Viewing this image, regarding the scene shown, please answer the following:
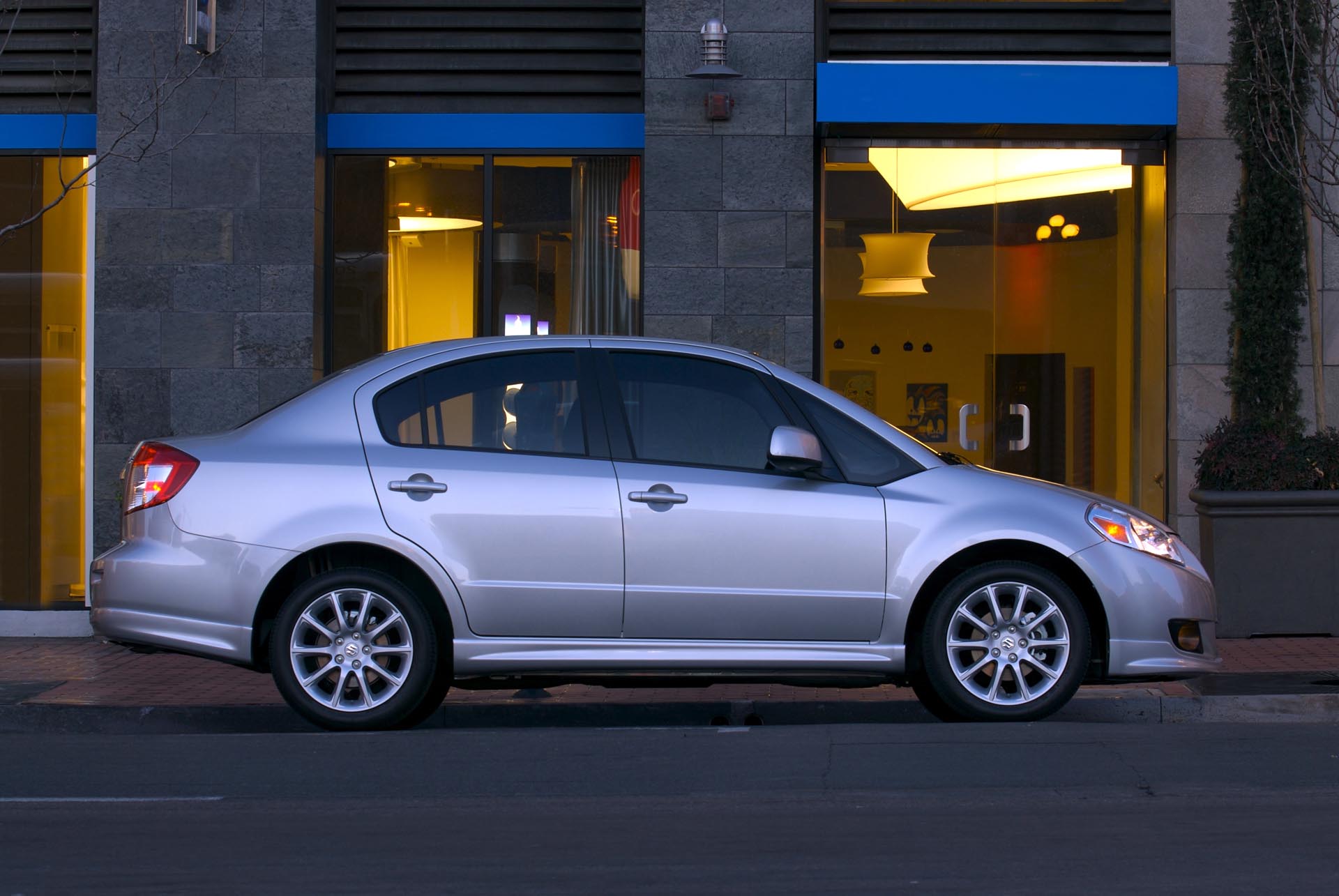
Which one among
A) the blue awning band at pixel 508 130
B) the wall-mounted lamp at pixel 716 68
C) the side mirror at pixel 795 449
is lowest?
the side mirror at pixel 795 449

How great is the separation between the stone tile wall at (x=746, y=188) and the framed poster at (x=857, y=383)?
550 mm

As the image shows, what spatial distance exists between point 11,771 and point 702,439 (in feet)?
10.3

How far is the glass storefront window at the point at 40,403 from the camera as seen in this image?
36.1 feet

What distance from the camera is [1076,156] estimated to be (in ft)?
37.7

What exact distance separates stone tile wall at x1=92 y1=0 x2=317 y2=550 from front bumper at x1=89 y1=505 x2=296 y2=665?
440cm

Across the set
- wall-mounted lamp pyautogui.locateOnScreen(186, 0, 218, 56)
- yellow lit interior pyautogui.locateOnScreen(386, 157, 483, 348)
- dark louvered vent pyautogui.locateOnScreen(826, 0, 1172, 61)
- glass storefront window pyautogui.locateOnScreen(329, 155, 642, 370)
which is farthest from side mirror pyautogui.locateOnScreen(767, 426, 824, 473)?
wall-mounted lamp pyautogui.locateOnScreen(186, 0, 218, 56)

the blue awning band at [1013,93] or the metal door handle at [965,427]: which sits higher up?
the blue awning band at [1013,93]

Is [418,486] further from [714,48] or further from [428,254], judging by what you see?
[714,48]

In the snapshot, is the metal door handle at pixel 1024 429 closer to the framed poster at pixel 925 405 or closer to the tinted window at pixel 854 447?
the framed poster at pixel 925 405

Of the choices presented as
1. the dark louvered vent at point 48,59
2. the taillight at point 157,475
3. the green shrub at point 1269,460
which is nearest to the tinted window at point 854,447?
the taillight at point 157,475

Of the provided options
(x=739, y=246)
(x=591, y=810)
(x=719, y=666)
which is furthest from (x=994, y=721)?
(x=739, y=246)

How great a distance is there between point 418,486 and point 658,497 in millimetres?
1021

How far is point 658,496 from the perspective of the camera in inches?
262

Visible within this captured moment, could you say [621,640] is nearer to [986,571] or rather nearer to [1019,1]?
[986,571]
